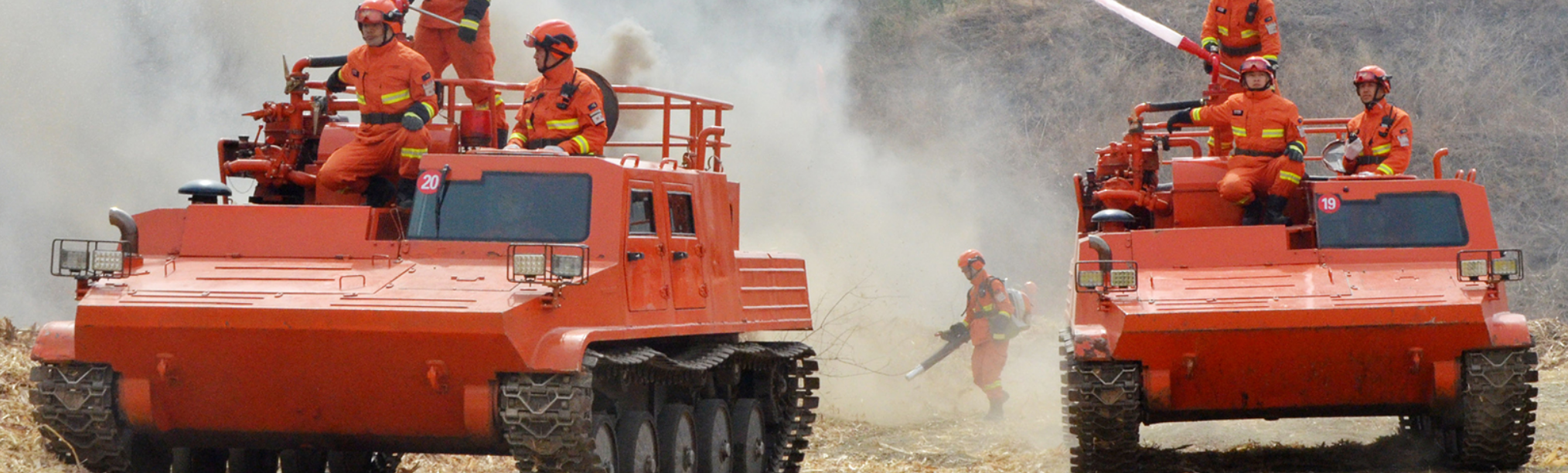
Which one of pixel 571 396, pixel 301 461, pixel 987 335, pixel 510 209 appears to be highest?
pixel 510 209

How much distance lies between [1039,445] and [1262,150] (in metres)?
4.17

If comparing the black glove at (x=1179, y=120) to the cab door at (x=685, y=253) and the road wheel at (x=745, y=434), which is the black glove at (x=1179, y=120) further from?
the cab door at (x=685, y=253)

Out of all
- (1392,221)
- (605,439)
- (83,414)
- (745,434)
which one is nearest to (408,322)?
(605,439)

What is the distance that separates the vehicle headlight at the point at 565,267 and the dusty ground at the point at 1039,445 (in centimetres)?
289

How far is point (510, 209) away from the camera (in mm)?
10109

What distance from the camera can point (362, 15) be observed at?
1127cm

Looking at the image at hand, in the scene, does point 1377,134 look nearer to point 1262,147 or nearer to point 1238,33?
point 1238,33

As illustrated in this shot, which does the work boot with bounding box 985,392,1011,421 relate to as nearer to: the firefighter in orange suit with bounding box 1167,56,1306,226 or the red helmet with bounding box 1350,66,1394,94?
the red helmet with bounding box 1350,66,1394,94

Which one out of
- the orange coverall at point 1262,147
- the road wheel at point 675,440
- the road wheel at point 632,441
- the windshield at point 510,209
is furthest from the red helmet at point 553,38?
the orange coverall at point 1262,147

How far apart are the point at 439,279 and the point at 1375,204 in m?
6.33

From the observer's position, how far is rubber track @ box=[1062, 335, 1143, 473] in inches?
438

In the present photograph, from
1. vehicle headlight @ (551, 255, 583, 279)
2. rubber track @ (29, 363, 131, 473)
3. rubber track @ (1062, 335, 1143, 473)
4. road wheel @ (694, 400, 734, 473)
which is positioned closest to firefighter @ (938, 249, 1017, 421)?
road wheel @ (694, 400, 734, 473)

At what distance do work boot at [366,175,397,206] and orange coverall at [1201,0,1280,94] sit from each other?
270 inches

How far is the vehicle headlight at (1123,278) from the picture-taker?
11258mm
